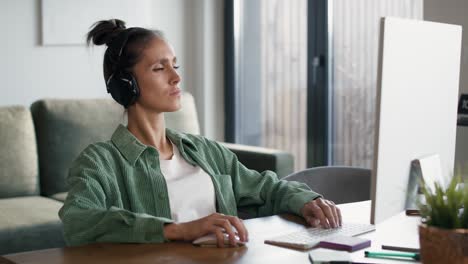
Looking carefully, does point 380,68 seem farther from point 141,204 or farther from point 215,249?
point 141,204

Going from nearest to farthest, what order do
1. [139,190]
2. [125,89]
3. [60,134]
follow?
1. [139,190]
2. [125,89]
3. [60,134]

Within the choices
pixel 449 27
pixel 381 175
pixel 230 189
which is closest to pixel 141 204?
pixel 230 189

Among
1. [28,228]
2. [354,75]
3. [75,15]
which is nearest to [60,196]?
[28,228]

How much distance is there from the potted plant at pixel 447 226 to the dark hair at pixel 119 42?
3.37ft

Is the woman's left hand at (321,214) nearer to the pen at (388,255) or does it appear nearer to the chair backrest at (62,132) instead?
the pen at (388,255)

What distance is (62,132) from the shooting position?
12.9ft

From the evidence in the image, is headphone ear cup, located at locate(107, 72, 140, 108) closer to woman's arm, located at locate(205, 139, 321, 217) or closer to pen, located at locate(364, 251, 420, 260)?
woman's arm, located at locate(205, 139, 321, 217)

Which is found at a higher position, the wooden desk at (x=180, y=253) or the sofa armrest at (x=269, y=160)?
the wooden desk at (x=180, y=253)

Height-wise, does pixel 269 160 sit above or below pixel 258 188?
below

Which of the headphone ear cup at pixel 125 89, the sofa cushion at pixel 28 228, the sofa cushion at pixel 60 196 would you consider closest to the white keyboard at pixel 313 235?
the headphone ear cup at pixel 125 89

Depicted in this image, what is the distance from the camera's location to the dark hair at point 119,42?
2.17 metres

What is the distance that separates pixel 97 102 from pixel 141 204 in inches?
86.1

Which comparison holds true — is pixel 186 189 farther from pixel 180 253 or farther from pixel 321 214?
pixel 180 253

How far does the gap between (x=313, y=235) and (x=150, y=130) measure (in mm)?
613
